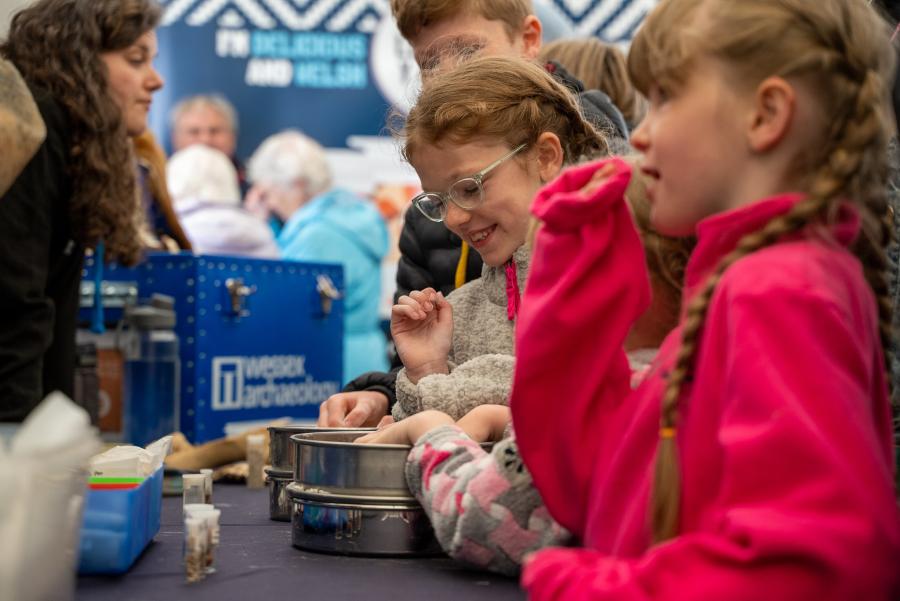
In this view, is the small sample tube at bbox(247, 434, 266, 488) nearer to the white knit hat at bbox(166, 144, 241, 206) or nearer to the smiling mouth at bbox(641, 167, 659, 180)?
the smiling mouth at bbox(641, 167, 659, 180)

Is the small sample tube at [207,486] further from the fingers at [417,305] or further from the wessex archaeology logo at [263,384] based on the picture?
the wessex archaeology logo at [263,384]

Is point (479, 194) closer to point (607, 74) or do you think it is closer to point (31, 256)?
point (31, 256)

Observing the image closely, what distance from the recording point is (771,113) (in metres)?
0.93

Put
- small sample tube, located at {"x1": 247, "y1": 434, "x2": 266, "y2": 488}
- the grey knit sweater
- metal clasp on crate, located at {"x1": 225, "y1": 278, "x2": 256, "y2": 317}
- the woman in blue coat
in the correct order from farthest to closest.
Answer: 1. the woman in blue coat
2. metal clasp on crate, located at {"x1": 225, "y1": 278, "x2": 256, "y2": 317}
3. small sample tube, located at {"x1": 247, "y1": 434, "x2": 266, "y2": 488}
4. the grey knit sweater

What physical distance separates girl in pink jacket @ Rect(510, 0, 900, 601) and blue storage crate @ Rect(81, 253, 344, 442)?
3361 millimetres

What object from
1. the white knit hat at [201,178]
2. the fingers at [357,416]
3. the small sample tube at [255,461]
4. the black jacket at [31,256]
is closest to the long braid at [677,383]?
the fingers at [357,416]

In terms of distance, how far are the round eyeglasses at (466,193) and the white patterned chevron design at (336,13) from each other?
Answer: 235 inches

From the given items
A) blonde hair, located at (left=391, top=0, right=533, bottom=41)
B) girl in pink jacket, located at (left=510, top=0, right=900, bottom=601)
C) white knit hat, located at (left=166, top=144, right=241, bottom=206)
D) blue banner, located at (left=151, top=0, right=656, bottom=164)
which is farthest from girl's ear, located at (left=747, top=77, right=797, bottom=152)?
blue banner, located at (left=151, top=0, right=656, bottom=164)

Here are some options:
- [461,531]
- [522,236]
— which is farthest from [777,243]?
[522,236]

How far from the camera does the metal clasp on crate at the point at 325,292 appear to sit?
504cm

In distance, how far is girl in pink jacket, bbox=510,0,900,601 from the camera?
80 cm

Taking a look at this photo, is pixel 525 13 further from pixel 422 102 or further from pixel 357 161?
pixel 357 161

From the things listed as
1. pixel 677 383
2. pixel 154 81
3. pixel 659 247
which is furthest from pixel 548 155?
pixel 154 81

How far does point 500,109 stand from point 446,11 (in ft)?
1.94
